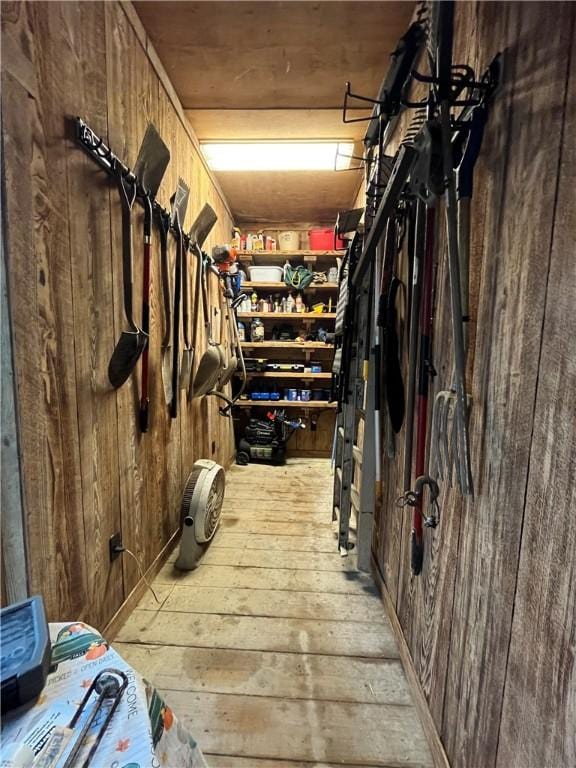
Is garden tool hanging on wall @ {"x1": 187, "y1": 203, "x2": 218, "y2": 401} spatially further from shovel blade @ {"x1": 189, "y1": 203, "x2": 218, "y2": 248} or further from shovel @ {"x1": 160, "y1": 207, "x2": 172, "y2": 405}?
shovel @ {"x1": 160, "y1": 207, "x2": 172, "y2": 405}

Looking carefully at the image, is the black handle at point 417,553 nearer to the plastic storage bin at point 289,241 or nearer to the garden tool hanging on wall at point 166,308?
the garden tool hanging on wall at point 166,308

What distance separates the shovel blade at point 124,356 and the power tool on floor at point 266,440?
2562mm

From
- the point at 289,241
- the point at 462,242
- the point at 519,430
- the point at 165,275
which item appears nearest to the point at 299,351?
the point at 289,241

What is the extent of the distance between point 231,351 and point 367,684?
2777mm

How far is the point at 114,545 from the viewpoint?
1.47m

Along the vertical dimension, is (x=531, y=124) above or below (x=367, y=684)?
above

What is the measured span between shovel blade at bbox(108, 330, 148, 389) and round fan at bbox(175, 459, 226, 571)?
85 centimetres

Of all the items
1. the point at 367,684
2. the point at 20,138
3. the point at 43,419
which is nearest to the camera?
the point at 20,138

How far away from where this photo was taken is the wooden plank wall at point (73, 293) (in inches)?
37.7

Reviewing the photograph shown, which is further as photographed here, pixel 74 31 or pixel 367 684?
pixel 367 684

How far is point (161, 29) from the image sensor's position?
1666 millimetres

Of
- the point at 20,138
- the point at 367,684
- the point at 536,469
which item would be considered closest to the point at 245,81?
the point at 20,138

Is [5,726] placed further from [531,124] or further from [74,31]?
[74,31]

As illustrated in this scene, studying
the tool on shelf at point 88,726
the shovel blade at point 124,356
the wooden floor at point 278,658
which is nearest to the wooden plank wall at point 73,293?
the shovel blade at point 124,356
